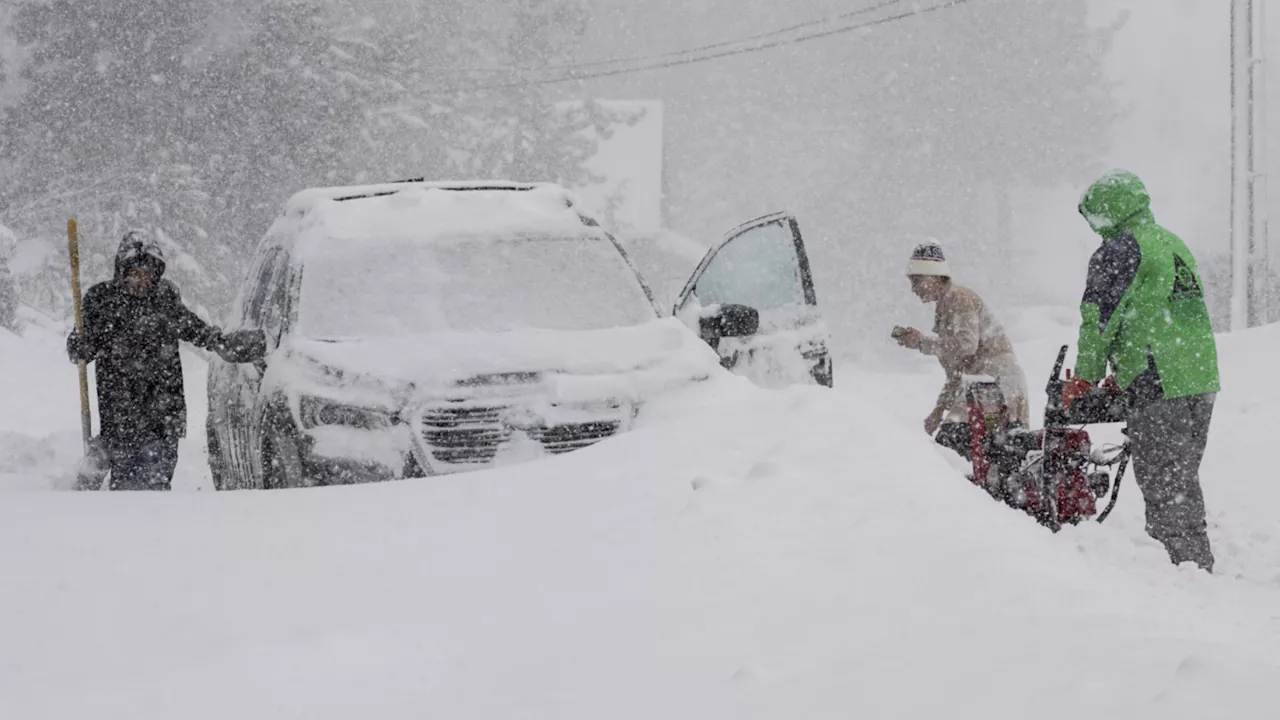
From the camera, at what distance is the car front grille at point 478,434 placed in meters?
5.35

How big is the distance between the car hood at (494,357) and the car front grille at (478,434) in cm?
14

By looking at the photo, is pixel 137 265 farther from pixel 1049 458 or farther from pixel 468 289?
pixel 1049 458

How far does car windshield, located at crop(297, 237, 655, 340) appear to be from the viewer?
605cm

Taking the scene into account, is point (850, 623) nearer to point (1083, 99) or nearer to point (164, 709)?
point (164, 709)

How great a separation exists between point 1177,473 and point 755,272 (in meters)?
2.67

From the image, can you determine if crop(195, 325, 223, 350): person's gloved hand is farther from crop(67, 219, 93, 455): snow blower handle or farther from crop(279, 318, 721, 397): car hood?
crop(279, 318, 721, 397): car hood

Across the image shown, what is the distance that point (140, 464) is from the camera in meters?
6.80

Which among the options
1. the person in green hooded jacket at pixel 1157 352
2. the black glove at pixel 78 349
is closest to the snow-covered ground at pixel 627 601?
the person in green hooded jacket at pixel 1157 352

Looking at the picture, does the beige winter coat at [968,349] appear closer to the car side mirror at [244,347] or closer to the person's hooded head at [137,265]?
the car side mirror at [244,347]

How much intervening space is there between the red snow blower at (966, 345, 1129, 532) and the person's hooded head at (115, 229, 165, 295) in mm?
3918

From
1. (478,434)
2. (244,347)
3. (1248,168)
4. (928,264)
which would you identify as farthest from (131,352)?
(1248,168)

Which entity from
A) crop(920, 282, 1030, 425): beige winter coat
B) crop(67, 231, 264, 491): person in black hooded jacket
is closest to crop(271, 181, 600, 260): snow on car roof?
crop(67, 231, 264, 491): person in black hooded jacket

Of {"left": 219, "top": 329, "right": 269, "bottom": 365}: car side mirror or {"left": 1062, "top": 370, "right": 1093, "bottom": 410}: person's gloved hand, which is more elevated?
{"left": 219, "top": 329, "right": 269, "bottom": 365}: car side mirror

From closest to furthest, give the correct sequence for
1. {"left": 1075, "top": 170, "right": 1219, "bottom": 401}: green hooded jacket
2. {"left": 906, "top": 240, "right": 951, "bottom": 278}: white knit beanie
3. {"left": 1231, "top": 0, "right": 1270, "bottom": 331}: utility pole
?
{"left": 1075, "top": 170, "right": 1219, "bottom": 401}: green hooded jacket
{"left": 906, "top": 240, "right": 951, "bottom": 278}: white knit beanie
{"left": 1231, "top": 0, "right": 1270, "bottom": 331}: utility pole
